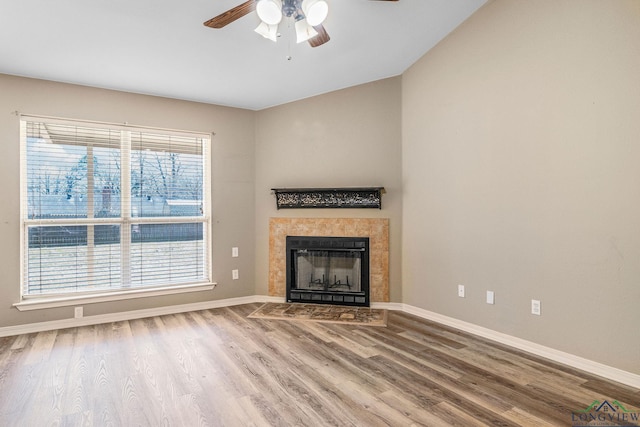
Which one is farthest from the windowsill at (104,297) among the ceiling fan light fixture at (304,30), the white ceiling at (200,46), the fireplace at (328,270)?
the ceiling fan light fixture at (304,30)

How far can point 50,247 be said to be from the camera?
377 centimetres

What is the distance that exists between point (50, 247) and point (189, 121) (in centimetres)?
208

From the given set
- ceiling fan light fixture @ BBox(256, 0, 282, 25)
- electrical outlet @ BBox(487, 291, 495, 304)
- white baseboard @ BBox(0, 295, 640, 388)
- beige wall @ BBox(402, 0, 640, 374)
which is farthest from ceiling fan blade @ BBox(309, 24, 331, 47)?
white baseboard @ BBox(0, 295, 640, 388)

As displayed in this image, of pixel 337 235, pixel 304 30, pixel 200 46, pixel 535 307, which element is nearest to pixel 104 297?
pixel 337 235

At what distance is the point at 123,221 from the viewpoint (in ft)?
13.5

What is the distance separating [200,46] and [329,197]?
2198 millimetres

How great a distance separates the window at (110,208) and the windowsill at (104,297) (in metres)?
0.08

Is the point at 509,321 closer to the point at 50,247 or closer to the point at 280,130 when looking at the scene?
the point at 280,130

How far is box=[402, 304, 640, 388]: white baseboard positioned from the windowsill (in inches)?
111

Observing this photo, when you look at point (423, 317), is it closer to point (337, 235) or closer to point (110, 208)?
point (337, 235)

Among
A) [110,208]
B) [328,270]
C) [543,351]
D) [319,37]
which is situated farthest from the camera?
[328,270]

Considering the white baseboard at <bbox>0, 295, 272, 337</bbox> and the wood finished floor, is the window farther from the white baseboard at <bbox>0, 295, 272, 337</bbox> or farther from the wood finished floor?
the wood finished floor

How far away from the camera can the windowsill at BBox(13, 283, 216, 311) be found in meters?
3.61

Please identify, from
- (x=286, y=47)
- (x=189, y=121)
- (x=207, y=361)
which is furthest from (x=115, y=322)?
(x=286, y=47)
